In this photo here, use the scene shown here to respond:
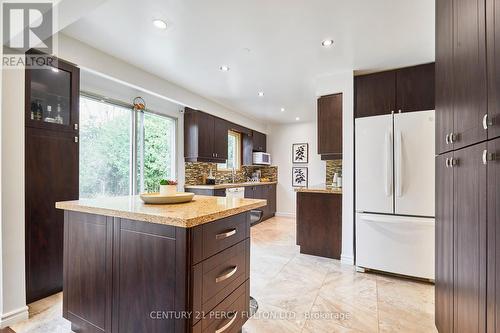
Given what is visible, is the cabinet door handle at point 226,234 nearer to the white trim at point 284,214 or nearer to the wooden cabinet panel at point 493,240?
the wooden cabinet panel at point 493,240

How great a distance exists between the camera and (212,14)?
203cm

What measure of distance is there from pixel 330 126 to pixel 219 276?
266cm

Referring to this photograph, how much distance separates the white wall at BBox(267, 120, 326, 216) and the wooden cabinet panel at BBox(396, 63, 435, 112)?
326 cm

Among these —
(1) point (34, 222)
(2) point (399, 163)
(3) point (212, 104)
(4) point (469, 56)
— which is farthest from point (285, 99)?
(1) point (34, 222)

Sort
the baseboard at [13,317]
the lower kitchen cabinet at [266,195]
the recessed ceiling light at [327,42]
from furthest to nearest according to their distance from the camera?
the lower kitchen cabinet at [266,195]
the recessed ceiling light at [327,42]
the baseboard at [13,317]

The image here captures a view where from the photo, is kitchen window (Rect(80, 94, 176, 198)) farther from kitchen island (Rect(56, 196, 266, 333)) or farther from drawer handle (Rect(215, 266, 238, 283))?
drawer handle (Rect(215, 266, 238, 283))

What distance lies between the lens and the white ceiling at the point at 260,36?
1.94m

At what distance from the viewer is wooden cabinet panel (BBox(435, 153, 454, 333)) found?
1.40 meters

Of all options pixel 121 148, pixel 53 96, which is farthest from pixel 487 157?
pixel 121 148

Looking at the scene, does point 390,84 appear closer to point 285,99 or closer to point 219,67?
point 285,99

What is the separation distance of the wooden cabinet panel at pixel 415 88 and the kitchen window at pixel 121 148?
3.57 meters

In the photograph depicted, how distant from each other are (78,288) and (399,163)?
314cm

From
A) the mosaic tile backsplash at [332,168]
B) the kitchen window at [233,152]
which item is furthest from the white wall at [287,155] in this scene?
the mosaic tile backsplash at [332,168]

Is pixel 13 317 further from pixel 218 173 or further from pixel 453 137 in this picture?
pixel 218 173
